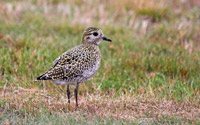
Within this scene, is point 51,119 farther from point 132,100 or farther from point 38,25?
point 38,25

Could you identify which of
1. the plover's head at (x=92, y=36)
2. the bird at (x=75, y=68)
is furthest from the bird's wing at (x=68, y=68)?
the plover's head at (x=92, y=36)

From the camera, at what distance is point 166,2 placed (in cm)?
1308

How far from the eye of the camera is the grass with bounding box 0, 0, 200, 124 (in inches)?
238

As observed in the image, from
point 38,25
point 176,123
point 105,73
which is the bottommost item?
point 176,123

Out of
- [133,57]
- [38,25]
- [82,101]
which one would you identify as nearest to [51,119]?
[82,101]

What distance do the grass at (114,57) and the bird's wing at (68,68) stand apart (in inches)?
19.4

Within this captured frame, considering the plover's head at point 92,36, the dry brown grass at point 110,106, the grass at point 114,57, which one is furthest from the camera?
the plover's head at point 92,36

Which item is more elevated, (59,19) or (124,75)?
(59,19)

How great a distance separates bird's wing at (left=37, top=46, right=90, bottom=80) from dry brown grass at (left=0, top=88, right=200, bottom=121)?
476mm

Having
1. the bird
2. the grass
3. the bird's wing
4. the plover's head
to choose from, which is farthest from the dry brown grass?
the plover's head

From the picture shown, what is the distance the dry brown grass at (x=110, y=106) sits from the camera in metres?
5.88

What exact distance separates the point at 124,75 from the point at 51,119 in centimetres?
280

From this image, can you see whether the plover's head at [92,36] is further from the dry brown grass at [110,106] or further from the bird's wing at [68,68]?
the dry brown grass at [110,106]

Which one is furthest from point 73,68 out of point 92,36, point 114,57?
point 114,57
